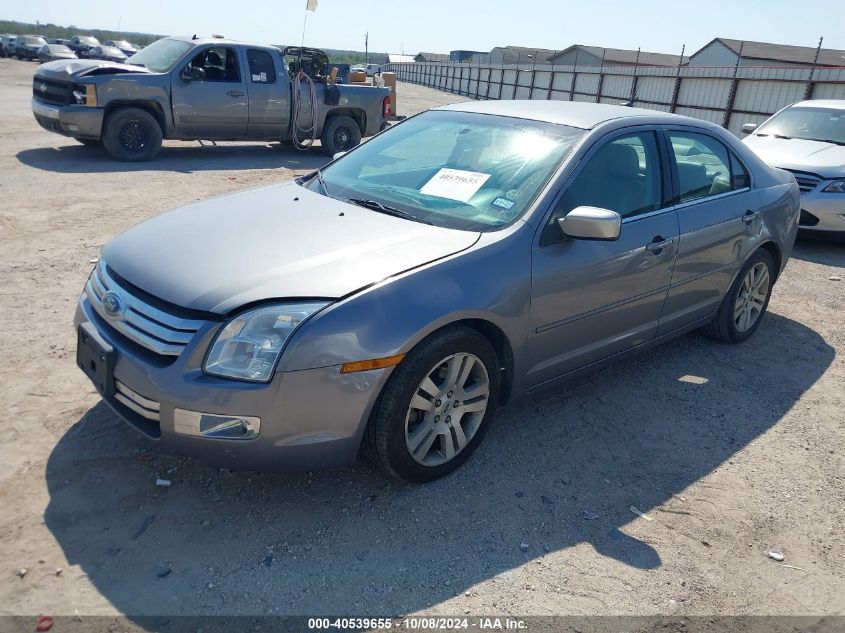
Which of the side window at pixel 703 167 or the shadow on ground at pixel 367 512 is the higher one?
the side window at pixel 703 167

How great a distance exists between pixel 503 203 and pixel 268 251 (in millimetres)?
1190

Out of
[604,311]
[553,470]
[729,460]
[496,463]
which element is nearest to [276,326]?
[496,463]

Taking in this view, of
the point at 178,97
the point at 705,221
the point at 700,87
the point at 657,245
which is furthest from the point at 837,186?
the point at 700,87

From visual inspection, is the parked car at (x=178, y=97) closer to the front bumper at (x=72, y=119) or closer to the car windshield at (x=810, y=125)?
the front bumper at (x=72, y=119)

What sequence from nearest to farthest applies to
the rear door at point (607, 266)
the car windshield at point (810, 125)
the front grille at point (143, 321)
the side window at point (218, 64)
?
1. the front grille at point (143, 321)
2. the rear door at point (607, 266)
3. the car windshield at point (810, 125)
4. the side window at point (218, 64)

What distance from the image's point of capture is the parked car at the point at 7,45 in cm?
4262

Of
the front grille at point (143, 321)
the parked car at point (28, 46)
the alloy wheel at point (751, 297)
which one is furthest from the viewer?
the parked car at point (28, 46)

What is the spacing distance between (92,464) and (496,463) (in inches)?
74.6

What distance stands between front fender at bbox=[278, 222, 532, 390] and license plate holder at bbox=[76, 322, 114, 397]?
31.0 inches

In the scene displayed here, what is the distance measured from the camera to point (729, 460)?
3.63 m

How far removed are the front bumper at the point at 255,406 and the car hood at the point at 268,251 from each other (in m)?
0.26

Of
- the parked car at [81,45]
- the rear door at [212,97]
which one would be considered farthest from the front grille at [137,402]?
the parked car at [81,45]

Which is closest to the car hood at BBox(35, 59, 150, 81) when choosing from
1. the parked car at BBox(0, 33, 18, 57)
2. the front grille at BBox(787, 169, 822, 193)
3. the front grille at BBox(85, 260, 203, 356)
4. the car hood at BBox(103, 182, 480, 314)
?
the car hood at BBox(103, 182, 480, 314)

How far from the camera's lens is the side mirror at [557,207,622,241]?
319 cm
